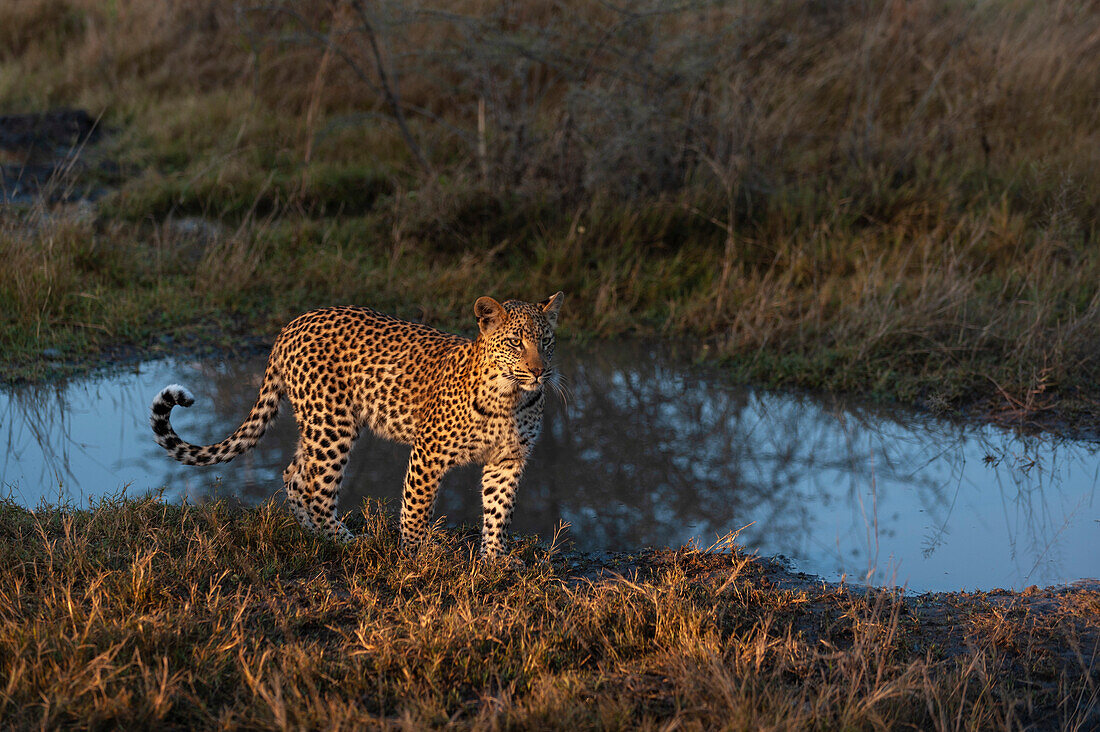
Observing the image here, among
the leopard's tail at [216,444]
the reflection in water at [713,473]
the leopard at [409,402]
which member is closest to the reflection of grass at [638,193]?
the reflection in water at [713,473]

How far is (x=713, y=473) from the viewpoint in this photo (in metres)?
5.64

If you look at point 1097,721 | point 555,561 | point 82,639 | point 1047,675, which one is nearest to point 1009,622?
point 1047,675

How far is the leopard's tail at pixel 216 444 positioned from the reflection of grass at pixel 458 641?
1.09ft

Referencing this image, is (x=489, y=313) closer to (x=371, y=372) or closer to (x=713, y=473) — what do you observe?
(x=371, y=372)

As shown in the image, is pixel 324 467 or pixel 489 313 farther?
pixel 324 467

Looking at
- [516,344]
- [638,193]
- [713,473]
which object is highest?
[638,193]

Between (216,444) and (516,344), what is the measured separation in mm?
1548

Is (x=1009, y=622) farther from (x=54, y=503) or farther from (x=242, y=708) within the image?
(x=54, y=503)

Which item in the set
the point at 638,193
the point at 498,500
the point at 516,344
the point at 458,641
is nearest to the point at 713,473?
the point at 498,500

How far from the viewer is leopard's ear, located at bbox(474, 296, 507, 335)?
4535 millimetres

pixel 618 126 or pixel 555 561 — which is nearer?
pixel 555 561

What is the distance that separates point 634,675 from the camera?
3340 millimetres

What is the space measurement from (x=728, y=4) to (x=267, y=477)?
325 inches

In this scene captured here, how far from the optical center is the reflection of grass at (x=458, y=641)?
3051mm
